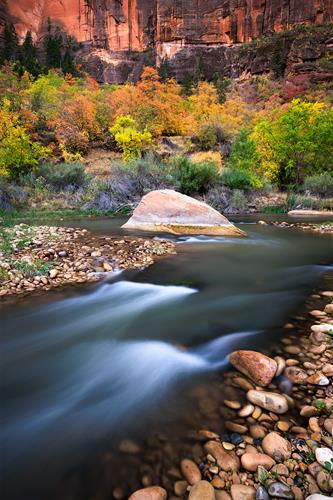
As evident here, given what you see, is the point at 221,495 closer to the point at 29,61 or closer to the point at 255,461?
the point at 255,461

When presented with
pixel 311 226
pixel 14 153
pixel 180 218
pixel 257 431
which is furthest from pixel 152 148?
pixel 257 431

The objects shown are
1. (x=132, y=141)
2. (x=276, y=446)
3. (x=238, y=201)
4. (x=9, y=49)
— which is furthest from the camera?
(x=9, y=49)

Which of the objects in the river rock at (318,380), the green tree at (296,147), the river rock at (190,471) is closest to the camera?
the river rock at (190,471)

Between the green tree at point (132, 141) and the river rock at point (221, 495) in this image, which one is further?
the green tree at point (132, 141)

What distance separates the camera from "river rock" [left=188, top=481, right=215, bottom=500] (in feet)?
4.61

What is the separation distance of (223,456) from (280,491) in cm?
33

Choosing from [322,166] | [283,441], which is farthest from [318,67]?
[283,441]

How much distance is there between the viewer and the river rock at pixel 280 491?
1380 millimetres

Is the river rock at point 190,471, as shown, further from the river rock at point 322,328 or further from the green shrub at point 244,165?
the green shrub at point 244,165

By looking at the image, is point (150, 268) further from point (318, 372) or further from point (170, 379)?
point (318, 372)

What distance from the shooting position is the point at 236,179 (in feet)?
54.6

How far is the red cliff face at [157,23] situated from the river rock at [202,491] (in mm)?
78449

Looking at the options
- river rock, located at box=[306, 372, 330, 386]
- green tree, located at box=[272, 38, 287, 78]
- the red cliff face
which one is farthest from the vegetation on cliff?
the red cliff face

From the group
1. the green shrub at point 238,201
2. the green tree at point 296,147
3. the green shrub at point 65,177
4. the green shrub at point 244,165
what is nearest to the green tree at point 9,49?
the green shrub at point 65,177
